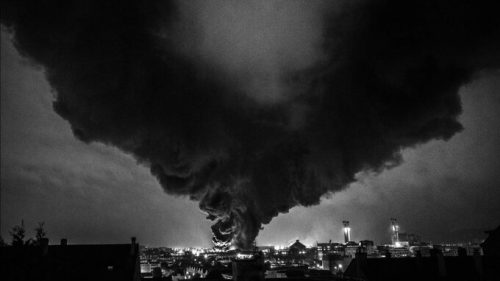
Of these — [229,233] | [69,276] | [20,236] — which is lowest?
[69,276]

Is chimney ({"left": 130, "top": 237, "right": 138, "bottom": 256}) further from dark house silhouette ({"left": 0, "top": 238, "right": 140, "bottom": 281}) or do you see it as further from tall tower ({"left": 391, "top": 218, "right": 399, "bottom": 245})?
tall tower ({"left": 391, "top": 218, "right": 399, "bottom": 245})

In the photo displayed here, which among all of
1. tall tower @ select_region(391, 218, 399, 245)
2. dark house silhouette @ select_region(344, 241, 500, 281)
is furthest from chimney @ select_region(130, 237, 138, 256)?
tall tower @ select_region(391, 218, 399, 245)

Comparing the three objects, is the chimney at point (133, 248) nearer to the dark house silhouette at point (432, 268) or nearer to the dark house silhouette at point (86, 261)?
the dark house silhouette at point (86, 261)

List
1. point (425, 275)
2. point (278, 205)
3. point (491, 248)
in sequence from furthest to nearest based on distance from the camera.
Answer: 1. point (278, 205)
2. point (491, 248)
3. point (425, 275)

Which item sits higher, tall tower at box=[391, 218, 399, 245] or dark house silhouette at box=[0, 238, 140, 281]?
tall tower at box=[391, 218, 399, 245]

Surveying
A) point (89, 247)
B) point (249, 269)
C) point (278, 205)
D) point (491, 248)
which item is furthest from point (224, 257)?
point (249, 269)

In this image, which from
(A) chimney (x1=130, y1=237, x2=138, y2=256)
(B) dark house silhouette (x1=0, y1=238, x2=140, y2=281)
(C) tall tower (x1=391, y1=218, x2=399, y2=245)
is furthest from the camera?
(C) tall tower (x1=391, y1=218, x2=399, y2=245)

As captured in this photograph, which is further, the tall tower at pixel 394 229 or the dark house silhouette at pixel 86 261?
the tall tower at pixel 394 229

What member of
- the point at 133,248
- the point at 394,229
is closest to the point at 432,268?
the point at 133,248

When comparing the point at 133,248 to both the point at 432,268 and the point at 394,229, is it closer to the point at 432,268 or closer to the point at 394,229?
the point at 432,268

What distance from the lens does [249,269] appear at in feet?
80.1

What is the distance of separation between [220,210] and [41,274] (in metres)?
53.1

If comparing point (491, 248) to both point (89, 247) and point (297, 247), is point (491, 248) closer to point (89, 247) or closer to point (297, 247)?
point (89, 247)

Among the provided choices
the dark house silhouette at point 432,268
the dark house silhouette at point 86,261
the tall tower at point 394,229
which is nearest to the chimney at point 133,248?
the dark house silhouette at point 86,261
